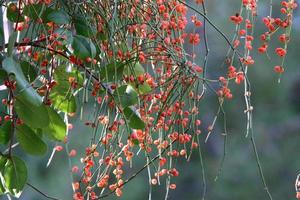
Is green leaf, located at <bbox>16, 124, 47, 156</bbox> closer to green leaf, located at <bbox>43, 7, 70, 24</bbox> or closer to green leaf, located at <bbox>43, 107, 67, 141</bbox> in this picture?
green leaf, located at <bbox>43, 107, 67, 141</bbox>

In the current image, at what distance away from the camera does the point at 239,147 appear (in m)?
4.43

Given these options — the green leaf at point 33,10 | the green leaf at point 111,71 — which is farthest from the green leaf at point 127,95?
the green leaf at point 33,10

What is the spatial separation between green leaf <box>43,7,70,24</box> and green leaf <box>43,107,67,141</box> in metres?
0.12

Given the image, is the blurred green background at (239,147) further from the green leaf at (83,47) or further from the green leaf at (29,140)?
the green leaf at (83,47)

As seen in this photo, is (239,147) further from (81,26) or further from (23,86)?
(23,86)

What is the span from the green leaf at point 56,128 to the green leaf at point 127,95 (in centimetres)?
9

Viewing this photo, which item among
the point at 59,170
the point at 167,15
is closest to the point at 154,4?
the point at 167,15

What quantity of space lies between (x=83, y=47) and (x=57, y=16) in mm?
58

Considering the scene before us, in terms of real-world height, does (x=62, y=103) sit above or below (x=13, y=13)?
below

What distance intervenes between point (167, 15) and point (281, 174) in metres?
3.45

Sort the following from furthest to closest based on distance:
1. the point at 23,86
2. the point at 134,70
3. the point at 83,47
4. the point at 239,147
Answer: the point at 239,147 < the point at 134,70 < the point at 83,47 < the point at 23,86

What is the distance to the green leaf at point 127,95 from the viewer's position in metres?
1.08

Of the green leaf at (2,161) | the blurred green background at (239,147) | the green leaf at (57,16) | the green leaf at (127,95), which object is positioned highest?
the green leaf at (57,16)

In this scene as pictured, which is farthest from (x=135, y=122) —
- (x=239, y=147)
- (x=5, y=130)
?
(x=239, y=147)
